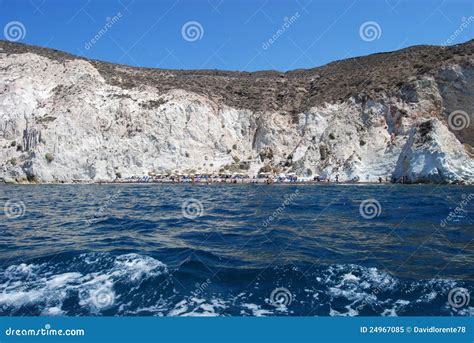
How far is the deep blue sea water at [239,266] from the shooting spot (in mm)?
7426

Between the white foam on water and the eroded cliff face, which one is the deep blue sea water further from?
the eroded cliff face

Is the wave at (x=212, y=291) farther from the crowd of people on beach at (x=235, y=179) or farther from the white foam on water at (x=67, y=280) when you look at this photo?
the crowd of people on beach at (x=235, y=179)

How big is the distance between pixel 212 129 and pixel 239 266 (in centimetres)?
5447

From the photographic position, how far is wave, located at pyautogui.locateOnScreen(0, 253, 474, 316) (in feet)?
23.6

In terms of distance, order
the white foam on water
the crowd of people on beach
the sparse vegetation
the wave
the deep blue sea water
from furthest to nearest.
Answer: the sparse vegetation
the crowd of people on beach
the white foam on water
the deep blue sea water
the wave

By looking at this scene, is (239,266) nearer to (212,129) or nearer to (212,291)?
(212,291)

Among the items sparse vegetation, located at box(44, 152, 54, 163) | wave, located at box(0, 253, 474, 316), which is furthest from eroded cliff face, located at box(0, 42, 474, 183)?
wave, located at box(0, 253, 474, 316)

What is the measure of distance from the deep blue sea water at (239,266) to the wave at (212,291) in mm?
23

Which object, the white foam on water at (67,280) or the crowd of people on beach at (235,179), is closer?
the white foam on water at (67,280)

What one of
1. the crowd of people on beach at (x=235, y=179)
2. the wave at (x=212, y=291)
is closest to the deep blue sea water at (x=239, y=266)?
the wave at (x=212, y=291)

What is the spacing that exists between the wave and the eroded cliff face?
3687cm

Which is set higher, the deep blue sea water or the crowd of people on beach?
the crowd of people on beach

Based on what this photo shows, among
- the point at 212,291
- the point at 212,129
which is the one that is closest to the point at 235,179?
the point at 212,129

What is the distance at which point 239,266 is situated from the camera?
31.5ft
